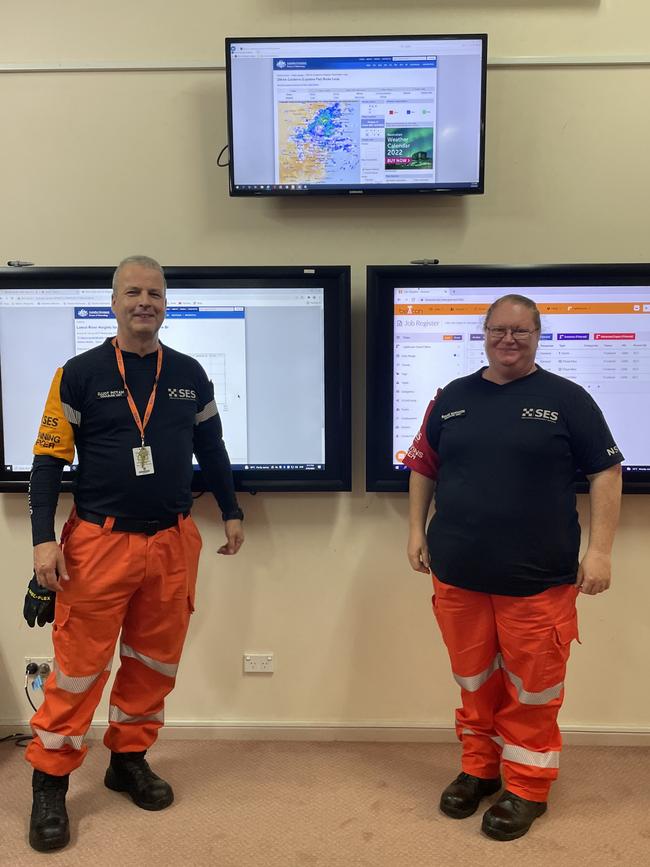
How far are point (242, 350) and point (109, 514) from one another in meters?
0.77

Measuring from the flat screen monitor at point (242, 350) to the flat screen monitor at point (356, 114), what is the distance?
0.35m

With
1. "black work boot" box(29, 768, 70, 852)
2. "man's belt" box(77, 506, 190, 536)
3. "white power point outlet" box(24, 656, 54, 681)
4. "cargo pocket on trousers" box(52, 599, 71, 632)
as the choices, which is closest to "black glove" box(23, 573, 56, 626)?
"cargo pocket on trousers" box(52, 599, 71, 632)

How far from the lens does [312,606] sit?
2.46 metres

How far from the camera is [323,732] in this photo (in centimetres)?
248

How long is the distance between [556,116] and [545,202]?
298mm

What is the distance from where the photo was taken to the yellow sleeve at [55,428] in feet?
6.07

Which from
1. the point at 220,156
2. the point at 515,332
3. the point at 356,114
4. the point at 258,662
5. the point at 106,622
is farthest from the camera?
the point at 258,662

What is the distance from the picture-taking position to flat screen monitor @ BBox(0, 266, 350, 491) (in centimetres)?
228

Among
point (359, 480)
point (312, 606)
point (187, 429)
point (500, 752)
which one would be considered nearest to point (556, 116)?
point (359, 480)

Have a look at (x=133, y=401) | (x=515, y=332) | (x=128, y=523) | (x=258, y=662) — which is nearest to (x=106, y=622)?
(x=128, y=523)

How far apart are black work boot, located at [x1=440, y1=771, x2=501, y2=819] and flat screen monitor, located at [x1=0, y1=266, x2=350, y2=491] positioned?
1039 mm

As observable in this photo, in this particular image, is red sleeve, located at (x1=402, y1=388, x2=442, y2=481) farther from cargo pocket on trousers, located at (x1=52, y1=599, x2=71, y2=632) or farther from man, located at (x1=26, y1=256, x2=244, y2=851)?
cargo pocket on trousers, located at (x1=52, y1=599, x2=71, y2=632)

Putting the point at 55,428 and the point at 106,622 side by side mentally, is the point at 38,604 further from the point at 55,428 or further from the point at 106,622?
the point at 55,428

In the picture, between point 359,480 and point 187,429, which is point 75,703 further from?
point 359,480
